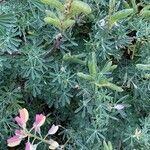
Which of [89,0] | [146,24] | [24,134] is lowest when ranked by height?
[24,134]

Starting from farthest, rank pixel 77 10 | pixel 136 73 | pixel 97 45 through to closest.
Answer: pixel 136 73
pixel 97 45
pixel 77 10

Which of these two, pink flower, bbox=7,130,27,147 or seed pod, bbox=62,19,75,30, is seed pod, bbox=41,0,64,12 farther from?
pink flower, bbox=7,130,27,147

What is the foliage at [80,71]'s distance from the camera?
129 centimetres

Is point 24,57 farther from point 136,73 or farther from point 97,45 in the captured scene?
point 136,73

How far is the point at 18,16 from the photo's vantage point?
1363 mm

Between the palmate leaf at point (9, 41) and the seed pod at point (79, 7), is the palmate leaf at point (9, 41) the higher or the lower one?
the lower one

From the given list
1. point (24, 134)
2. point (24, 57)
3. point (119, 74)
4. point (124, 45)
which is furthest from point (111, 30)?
point (24, 134)

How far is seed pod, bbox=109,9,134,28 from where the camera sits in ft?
3.86

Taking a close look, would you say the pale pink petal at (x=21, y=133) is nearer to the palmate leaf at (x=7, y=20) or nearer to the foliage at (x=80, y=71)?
the foliage at (x=80, y=71)

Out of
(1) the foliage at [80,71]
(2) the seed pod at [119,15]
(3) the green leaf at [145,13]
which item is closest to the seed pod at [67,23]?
(1) the foliage at [80,71]

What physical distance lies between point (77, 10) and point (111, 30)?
214mm

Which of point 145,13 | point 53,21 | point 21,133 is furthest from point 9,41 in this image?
point 145,13

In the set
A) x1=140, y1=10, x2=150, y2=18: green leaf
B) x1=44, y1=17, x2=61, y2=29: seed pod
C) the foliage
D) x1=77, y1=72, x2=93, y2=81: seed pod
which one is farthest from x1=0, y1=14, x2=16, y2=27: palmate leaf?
x1=140, y1=10, x2=150, y2=18: green leaf

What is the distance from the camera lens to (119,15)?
3.92 feet
